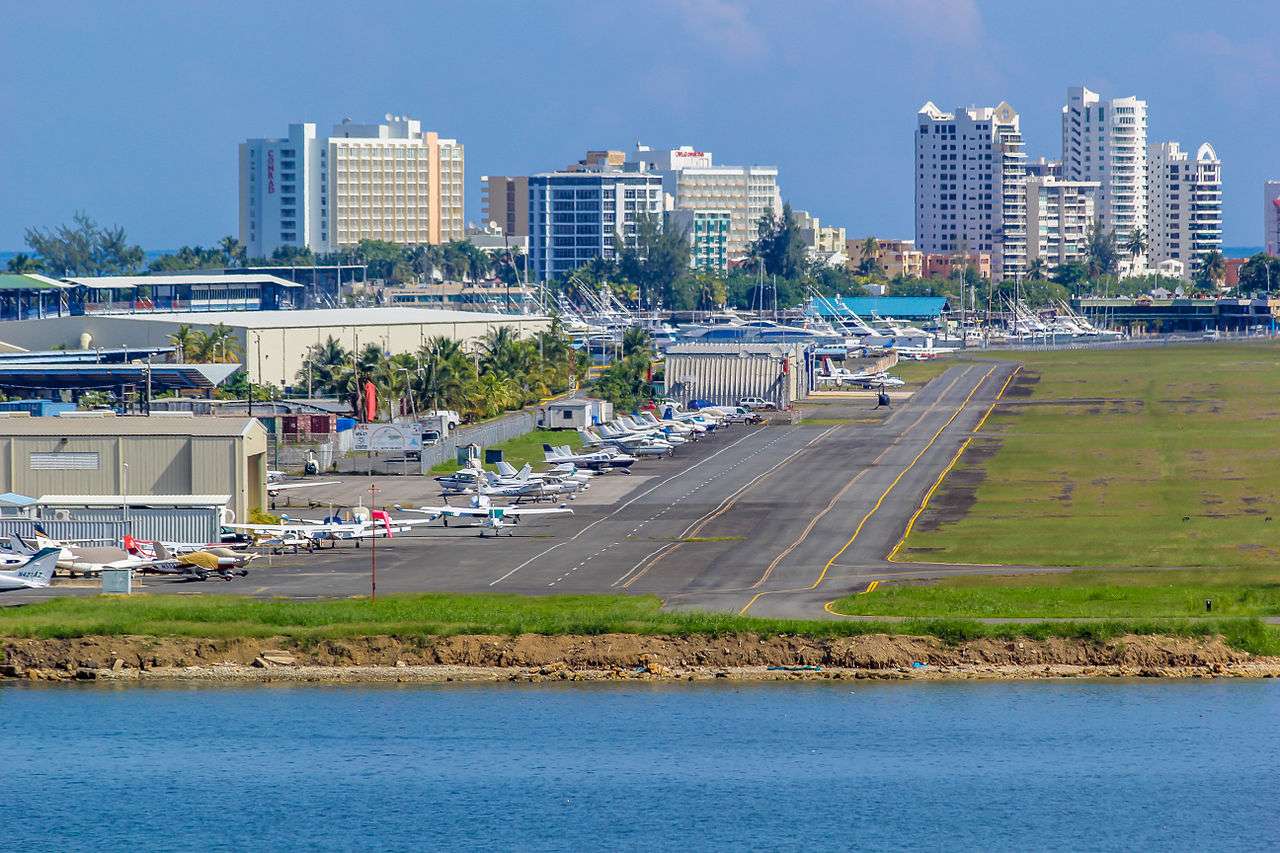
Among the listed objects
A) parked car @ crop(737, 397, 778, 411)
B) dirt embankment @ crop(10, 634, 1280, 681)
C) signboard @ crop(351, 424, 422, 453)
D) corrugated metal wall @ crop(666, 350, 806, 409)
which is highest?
corrugated metal wall @ crop(666, 350, 806, 409)

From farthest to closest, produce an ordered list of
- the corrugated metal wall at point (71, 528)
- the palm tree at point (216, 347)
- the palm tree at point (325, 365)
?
the palm tree at point (216, 347), the palm tree at point (325, 365), the corrugated metal wall at point (71, 528)

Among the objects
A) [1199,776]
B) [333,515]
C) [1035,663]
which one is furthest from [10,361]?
[1199,776]

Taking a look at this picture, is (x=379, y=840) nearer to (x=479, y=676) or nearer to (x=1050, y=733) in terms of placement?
(x=479, y=676)

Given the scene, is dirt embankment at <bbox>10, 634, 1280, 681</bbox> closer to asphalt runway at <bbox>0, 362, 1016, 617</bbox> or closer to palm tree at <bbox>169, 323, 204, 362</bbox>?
asphalt runway at <bbox>0, 362, 1016, 617</bbox>

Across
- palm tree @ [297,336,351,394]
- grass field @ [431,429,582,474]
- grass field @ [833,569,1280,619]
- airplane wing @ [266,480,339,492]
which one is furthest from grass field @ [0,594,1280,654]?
palm tree @ [297,336,351,394]

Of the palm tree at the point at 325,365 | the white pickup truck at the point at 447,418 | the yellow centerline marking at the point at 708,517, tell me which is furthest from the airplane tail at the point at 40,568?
the palm tree at the point at 325,365

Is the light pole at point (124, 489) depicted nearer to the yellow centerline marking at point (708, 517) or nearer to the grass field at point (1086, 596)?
the yellow centerline marking at point (708, 517)
